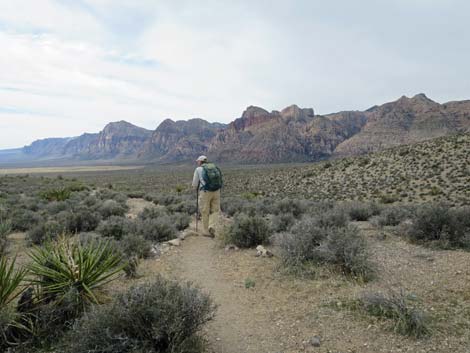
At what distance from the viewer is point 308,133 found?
486ft

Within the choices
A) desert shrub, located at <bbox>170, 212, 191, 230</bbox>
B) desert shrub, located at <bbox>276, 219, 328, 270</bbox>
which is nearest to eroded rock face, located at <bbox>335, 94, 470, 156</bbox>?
desert shrub, located at <bbox>170, 212, 191, 230</bbox>

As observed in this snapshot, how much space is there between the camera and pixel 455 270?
573 centimetres

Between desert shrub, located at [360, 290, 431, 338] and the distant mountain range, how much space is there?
309ft

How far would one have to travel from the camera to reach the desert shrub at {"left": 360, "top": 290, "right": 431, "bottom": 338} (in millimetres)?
3791

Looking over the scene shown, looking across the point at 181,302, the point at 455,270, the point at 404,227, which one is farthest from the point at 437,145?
the point at 181,302

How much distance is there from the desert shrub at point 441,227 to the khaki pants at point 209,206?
4.95m

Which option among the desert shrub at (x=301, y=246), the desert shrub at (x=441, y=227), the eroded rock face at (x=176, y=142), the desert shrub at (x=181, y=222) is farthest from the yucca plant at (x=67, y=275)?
the eroded rock face at (x=176, y=142)

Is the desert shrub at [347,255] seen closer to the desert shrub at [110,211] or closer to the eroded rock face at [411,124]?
the desert shrub at [110,211]

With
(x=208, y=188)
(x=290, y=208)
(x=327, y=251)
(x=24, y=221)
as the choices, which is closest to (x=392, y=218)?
(x=290, y=208)

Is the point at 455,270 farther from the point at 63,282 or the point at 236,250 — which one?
the point at 63,282

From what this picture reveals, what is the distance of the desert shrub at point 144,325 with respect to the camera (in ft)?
10.6

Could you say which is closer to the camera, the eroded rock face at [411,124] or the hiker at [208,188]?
the hiker at [208,188]

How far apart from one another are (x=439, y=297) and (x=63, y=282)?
5.43 meters

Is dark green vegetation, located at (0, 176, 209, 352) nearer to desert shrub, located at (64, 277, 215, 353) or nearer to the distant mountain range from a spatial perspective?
desert shrub, located at (64, 277, 215, 353)
